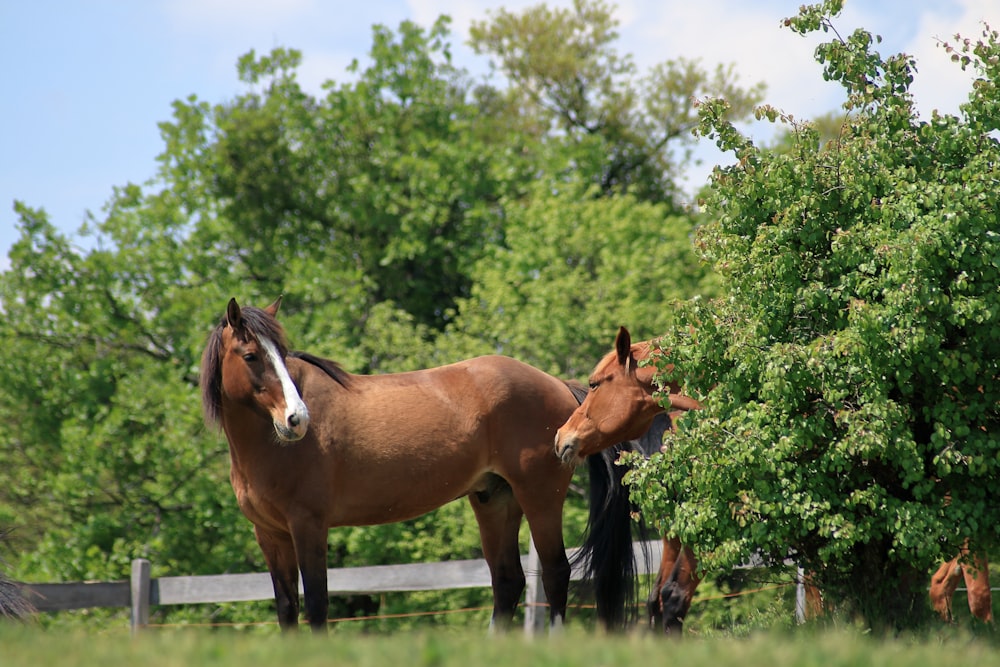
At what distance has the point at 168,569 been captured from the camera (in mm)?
17656

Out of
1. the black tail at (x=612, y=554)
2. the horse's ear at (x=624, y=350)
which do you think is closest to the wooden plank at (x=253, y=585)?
the black tail at (x=612, y=554)

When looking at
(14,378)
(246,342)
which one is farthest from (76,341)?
(246,342)

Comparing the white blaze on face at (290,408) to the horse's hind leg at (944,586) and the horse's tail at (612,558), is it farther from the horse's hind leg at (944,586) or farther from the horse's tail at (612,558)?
the horse's hind leg at (944,586)

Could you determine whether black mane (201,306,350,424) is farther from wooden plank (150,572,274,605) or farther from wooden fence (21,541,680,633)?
wooden plank (150,572,274,605)

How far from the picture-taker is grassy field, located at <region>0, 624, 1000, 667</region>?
312 cm

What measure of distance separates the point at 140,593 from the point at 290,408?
17.5 ft

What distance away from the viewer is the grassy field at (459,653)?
312 centimetres

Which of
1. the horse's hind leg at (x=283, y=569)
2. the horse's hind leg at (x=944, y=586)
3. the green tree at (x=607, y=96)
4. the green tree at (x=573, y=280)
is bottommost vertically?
the horse's hind leg at (x=944, y=586)

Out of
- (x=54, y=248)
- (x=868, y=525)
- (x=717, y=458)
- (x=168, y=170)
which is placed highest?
(x=168, y=170)

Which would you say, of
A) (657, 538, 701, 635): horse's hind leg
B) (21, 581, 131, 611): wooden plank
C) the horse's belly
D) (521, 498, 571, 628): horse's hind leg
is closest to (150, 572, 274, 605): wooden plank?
(21, 581, 131, 611): wooden plank

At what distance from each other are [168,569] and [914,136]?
49.1 feet

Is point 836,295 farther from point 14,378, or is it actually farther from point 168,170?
point 168,170

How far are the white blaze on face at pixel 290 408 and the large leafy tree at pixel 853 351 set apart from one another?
6.56 feet

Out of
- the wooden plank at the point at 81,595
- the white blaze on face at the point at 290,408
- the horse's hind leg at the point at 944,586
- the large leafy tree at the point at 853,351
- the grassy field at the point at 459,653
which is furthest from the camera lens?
the wooden plank at the point at 81,595
